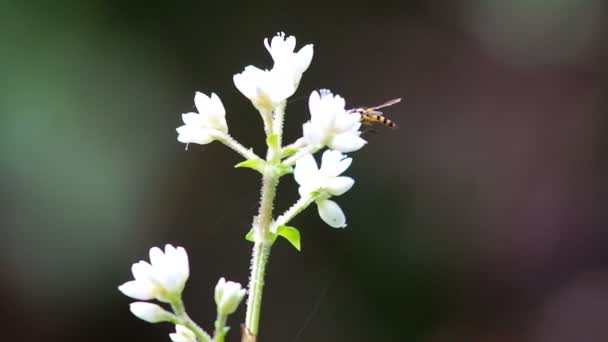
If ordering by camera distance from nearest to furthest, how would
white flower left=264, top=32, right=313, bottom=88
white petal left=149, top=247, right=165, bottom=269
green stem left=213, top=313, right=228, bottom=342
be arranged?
green stem left=213, top=313, right=228, bottom=342 < white petal left=149, top=247, right=165, bottom=269 < white flower left=264, top=32, right=313, bottom=88

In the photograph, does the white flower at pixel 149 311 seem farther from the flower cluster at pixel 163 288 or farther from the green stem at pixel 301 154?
the green stem at pixel 301 154

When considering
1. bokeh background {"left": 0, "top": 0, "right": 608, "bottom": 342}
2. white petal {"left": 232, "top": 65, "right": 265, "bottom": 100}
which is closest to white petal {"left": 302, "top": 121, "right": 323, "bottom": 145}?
white petal {"left": 232, "top": 65, "right": 265, "bottom": 100}

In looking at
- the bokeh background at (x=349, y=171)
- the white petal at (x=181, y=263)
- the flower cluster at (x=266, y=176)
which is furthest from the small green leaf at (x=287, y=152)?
the bokeh background at (x=349, y=171)

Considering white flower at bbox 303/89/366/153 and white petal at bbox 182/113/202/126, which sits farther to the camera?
white petal at bbox 182/113/202/126

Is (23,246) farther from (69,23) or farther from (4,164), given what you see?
(69,23)

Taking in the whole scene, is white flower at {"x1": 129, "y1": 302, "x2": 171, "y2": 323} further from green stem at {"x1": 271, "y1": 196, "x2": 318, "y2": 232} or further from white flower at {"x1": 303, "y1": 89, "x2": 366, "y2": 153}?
white flower at {"x1": 303, "y1": 89, "x2": 366, "y2": 153}

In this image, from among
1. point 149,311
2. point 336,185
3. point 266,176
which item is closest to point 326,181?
point 336,185
